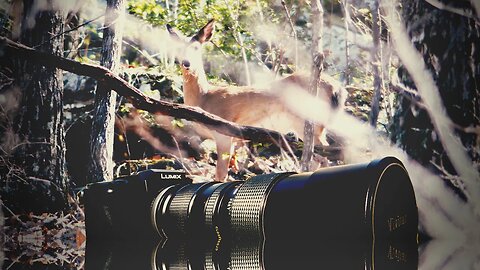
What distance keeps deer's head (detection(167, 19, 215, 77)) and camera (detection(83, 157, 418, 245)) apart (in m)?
0.81

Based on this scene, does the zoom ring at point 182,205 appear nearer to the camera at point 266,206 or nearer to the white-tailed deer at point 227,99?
the camera at point 266,206

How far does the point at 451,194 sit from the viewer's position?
2400mm

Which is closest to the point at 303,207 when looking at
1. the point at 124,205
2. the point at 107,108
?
the point at 124,205

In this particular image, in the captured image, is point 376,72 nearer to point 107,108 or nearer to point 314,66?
point 314,66

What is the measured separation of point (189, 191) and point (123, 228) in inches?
10.4

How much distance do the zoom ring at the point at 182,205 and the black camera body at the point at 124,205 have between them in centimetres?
11

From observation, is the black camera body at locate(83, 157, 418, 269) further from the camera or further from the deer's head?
the deer's head

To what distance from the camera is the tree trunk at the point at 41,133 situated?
3.00 meters

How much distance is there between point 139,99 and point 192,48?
366mm

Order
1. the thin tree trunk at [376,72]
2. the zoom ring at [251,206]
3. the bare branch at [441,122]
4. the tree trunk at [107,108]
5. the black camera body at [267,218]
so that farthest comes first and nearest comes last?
the tree trunk at [107,108] → the thin tree trunk at [376,72] → the bare branch at [441,122] → the zoom ring at [251,206] → the black camera body at [267,218]

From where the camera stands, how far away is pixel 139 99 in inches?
115

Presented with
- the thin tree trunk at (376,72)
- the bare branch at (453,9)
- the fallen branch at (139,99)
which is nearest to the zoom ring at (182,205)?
the fallen branch at (139,99)

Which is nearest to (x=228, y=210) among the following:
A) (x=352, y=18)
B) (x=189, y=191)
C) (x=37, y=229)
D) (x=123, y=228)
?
(x=189, y=191)

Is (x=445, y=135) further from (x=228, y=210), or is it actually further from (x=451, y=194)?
(x=228, y=210)
